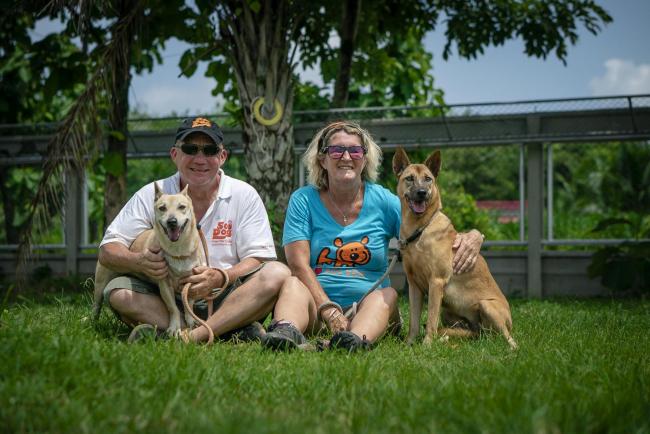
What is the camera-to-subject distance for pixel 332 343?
414 cm

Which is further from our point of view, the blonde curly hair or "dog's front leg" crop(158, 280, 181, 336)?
the blonde curly hair

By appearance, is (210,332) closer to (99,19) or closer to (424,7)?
(99,19)

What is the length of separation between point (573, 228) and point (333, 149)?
708 centimetres

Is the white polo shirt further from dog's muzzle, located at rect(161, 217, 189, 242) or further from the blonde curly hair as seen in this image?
the blonde curly hair

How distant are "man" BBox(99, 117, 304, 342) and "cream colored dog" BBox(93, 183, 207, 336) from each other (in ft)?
0.24

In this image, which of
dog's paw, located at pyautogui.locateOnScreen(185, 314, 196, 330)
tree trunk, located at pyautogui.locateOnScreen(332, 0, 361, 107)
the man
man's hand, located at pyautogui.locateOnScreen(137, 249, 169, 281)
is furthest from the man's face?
tree trunk, located at pyautogui.locateOnScreen(332, 0, 361, 107)

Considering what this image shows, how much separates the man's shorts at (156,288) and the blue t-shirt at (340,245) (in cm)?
49

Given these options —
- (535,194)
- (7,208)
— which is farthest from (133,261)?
(7,208)

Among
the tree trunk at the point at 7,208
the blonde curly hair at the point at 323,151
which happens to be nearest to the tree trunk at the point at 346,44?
the blonde curly hair at the point at 323,151

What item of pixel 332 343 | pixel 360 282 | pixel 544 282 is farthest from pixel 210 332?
pixel 544 282

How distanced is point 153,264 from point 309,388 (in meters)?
1.63

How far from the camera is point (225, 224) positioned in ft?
15.5

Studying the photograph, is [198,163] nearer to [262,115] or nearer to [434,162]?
[434,162]

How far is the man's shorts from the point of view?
4.46 m
